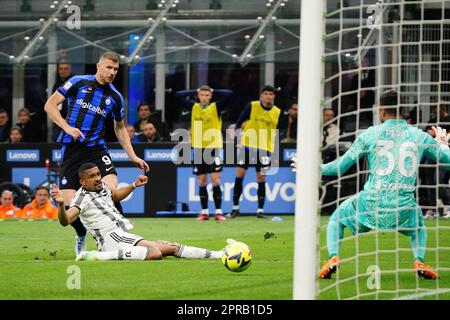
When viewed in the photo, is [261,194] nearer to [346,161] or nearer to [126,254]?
[126,254]

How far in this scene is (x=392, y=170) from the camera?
9727 millimetres

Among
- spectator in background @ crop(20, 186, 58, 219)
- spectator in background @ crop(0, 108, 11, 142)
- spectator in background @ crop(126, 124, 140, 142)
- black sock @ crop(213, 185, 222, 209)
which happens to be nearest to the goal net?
black sock @ crop(213, 185, 222, 209)

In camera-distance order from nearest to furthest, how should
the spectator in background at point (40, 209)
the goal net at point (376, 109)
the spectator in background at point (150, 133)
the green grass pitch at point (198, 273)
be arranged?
the green grass pitch at point (198, 273)
the goal net at point (376, 109)
the spectator in background at point (40, 209)
the spectator in background at point (150, 133)

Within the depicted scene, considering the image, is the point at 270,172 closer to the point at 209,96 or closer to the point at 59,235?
the point at 209,96

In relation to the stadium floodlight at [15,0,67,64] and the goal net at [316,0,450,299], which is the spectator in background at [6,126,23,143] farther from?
the goal net at [316,0,450,299]

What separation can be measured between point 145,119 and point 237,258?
1203 cm

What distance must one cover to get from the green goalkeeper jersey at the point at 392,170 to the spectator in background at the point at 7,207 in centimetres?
1177

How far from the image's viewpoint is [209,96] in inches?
784

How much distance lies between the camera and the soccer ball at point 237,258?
10.2m

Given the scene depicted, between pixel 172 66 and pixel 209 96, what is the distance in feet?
10.1

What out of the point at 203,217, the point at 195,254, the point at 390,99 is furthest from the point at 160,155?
the point at 390,99

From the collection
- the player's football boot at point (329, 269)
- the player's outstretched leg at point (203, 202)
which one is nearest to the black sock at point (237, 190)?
the player's outstretched leg at point (203, 202)

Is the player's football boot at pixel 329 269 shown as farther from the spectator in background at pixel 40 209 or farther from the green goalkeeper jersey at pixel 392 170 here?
the spectator in background at pixel 40 209

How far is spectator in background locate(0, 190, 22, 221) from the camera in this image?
66.9ft
